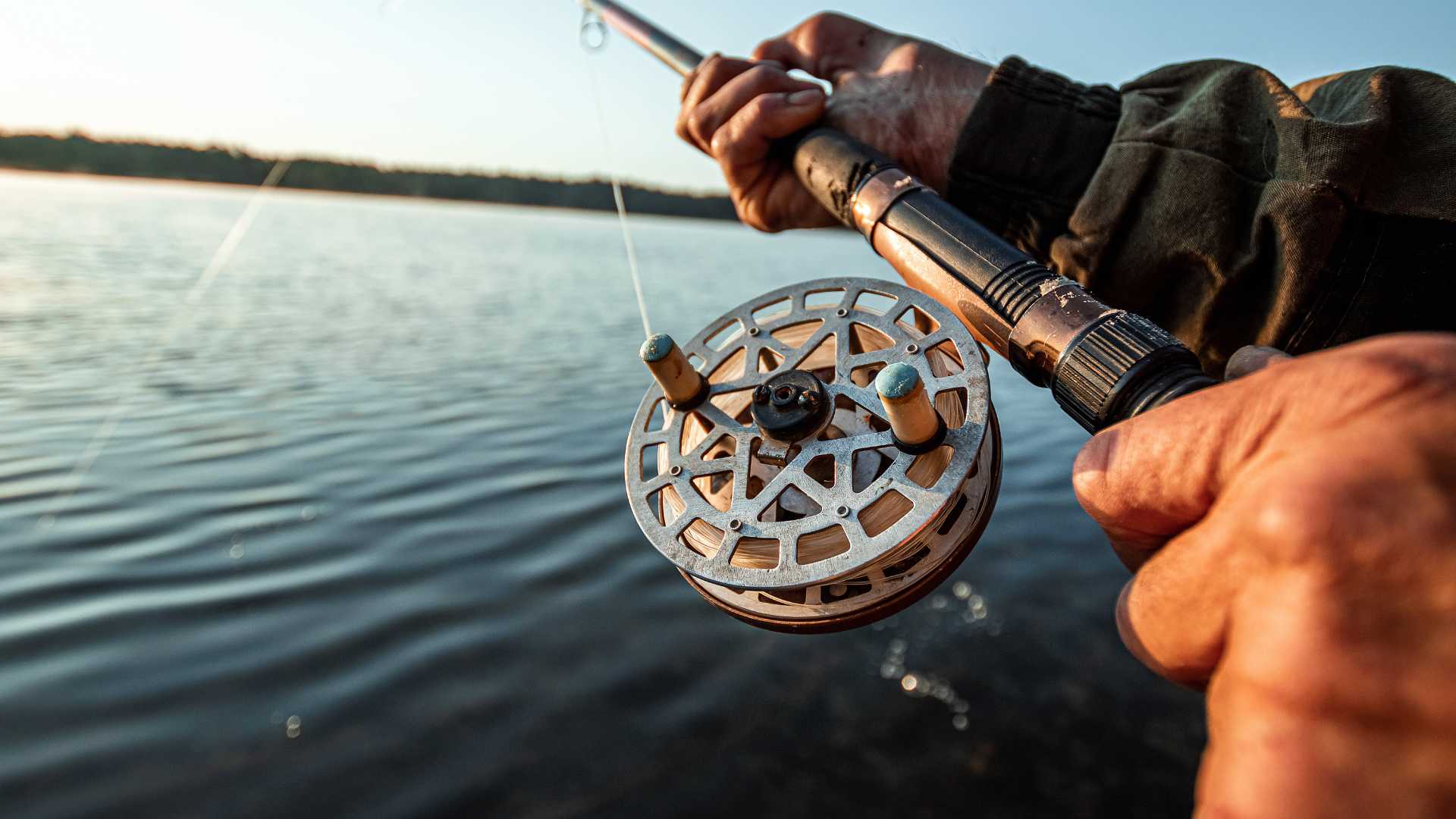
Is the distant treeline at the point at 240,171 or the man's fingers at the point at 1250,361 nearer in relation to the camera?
the man's fingers at the point at 1250,361

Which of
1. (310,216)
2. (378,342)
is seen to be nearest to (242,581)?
(378,342)

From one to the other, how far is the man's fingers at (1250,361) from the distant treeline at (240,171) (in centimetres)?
4477

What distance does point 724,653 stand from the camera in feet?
12.2

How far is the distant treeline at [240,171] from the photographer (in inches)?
1875

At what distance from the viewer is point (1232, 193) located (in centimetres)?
177

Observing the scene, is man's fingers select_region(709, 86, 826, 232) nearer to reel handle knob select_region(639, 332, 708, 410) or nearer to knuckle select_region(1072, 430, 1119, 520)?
reel handle knob select_region(639, 332, 708, 410)

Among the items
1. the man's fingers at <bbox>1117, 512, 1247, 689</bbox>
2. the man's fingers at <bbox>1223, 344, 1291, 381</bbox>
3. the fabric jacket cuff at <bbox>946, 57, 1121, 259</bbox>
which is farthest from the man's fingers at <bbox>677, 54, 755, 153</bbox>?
the man's fingers at <bbox>1117, 512, 1247, 689</bbox>

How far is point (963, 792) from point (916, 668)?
751 mm

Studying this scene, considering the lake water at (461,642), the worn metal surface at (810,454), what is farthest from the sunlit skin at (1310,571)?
the lake water at (461,642)

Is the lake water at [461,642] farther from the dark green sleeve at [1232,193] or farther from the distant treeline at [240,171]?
the distant treeline at [240,171]

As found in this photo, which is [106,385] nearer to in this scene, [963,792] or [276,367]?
→ [276,367]

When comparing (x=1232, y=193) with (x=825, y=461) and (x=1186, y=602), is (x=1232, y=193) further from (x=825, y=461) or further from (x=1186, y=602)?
(x=1186, y=602)

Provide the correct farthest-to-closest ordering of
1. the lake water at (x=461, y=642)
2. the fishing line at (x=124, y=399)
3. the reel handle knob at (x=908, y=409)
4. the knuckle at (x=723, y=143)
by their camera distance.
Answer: the fishing line at (x=124, y=399) → the lake water at (x=461, y=642) → the knuckle at (x=723, y=143) → the reel handle knob at (x=908, y=409)

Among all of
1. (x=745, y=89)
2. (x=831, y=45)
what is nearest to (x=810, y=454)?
(x=745, y=89)
